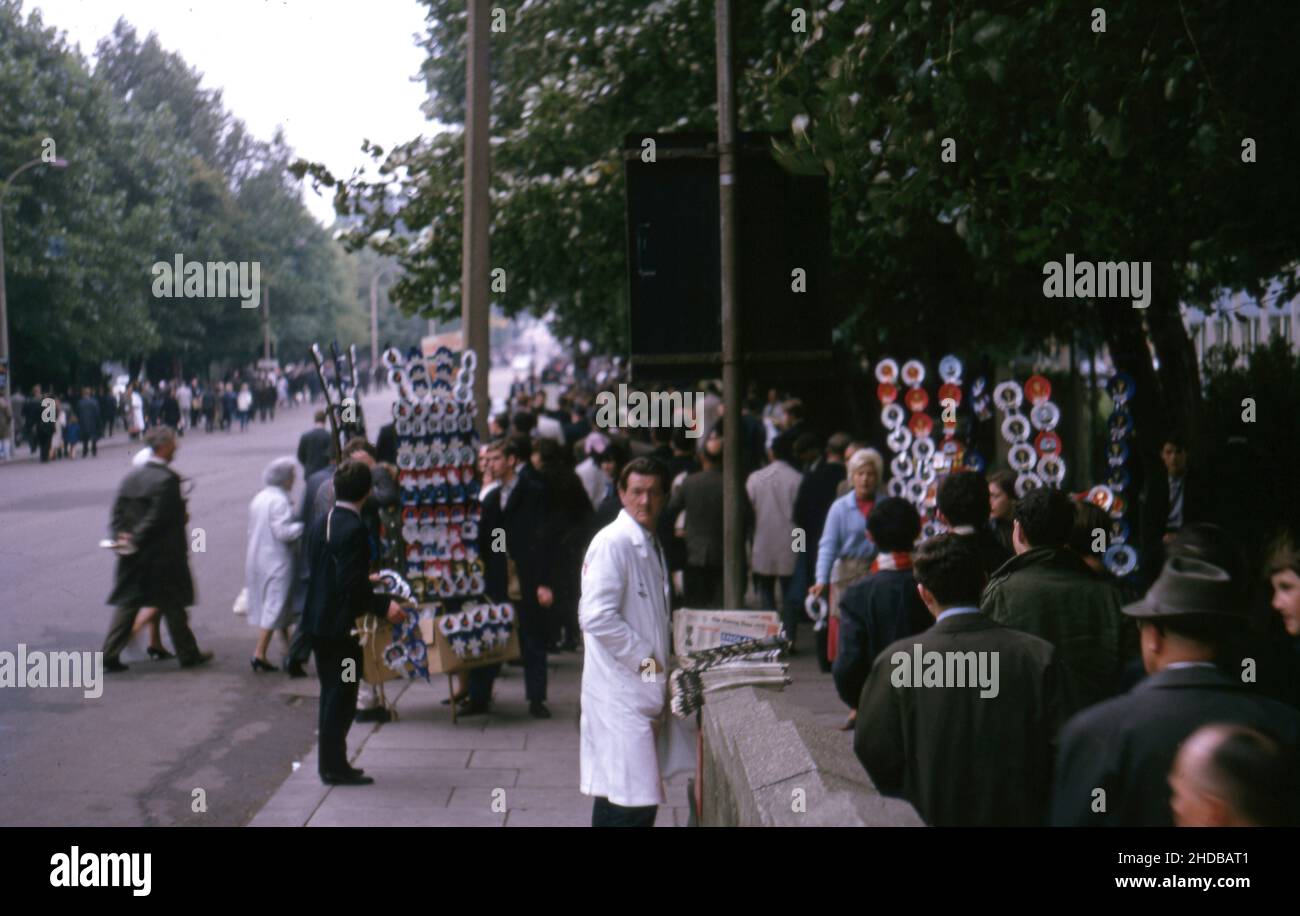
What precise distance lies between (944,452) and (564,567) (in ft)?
8.85

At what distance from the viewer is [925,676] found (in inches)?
161

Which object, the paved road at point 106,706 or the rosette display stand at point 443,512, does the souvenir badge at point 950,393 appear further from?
the paved road at point 106,706

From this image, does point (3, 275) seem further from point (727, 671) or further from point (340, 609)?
point (727, 671)

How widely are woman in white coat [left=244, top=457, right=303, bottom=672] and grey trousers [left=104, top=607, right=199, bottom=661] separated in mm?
470

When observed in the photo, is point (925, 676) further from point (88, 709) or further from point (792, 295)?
point (88, 709)

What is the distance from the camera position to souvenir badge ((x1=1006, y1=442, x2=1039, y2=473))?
374 inches

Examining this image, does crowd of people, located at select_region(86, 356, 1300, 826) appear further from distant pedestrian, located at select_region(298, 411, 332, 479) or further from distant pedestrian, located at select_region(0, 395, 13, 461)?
distant pedestrian, located at select_region(298, 411, 332, 479)

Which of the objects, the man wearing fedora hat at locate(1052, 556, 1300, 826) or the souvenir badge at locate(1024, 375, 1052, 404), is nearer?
the man wearing fedora hat at locate(1052, 556, 1300, 826)

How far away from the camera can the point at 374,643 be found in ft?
31.6

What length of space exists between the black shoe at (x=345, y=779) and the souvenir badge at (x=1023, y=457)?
4.27 meters

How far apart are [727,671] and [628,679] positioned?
0.38 meters

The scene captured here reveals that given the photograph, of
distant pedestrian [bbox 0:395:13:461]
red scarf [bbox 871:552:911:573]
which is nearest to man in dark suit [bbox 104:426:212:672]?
distant pedestrian [bbox 0:395:13:461]
